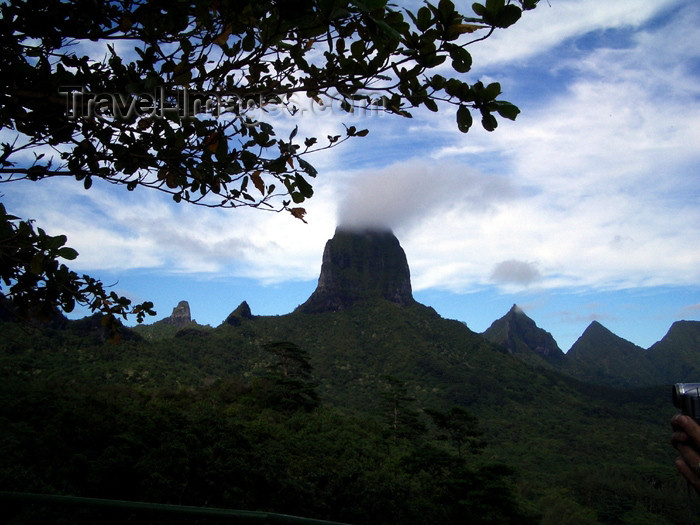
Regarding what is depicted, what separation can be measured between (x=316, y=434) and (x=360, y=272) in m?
77.0

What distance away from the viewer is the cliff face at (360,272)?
87.7 meters

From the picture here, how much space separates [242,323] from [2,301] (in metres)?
74.7

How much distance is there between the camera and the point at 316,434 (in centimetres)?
1703

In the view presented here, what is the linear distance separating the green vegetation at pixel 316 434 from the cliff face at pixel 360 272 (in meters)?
17.0

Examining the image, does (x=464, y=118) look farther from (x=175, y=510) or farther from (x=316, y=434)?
(x=316, y=434)

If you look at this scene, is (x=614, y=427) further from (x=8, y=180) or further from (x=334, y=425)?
(x=8, y=180)

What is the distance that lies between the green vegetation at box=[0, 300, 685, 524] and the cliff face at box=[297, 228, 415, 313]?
17.0 m

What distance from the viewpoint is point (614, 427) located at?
62625mm

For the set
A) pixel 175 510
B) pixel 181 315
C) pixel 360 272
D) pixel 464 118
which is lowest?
pixel 175 510

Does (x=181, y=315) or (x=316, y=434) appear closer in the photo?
(x=316, y=434)

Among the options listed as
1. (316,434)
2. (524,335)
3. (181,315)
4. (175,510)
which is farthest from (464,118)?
(524,335)

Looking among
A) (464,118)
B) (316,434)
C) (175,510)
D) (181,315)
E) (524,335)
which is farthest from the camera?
(524,335)

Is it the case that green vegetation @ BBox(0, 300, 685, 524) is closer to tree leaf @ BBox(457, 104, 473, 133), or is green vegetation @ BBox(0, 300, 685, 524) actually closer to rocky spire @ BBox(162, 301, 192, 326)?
tree leaf @ BBox(457, 104, 473, 133)

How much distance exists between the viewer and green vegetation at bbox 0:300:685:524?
27.8 feet
